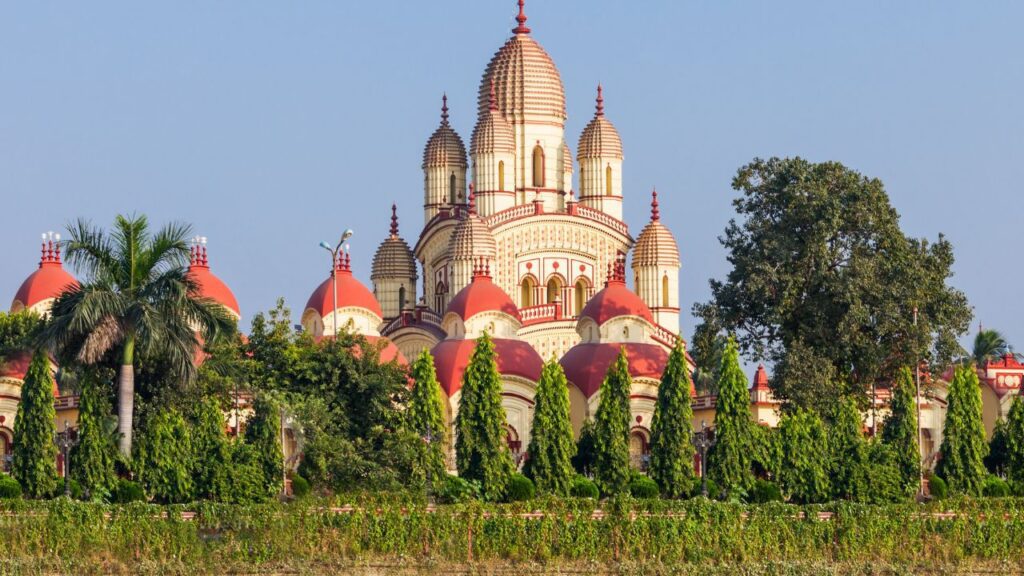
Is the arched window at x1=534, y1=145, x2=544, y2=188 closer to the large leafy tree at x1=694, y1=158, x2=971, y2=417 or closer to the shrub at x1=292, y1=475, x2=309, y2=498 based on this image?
the large leafy tree at x1=694, y1=158, x2=971, y2=417

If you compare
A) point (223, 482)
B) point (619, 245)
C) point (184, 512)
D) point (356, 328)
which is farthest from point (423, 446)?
point (619, 245)

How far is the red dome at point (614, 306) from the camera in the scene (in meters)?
61.6

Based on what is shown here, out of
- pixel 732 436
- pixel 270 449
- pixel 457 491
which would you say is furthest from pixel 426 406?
pixel 732 436

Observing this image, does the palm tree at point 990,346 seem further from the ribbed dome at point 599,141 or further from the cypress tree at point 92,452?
the cypress tree at point 92,452

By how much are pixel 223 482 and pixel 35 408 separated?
438 centimetres

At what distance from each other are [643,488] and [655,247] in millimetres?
20874

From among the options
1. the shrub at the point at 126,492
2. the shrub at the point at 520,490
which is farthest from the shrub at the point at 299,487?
the shrub at the point at 520,490

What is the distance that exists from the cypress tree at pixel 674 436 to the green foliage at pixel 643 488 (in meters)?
0.26

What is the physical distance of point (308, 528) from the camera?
134ft

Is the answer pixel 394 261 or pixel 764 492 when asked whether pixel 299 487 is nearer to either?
pixel 764 492

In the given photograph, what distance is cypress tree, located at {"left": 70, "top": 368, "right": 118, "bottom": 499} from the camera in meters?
44.6

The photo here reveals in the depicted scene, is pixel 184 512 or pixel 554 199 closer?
pixel 184 512

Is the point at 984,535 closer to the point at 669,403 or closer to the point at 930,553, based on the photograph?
the point at 930,553

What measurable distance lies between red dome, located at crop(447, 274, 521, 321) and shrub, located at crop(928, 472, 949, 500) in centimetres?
1500
